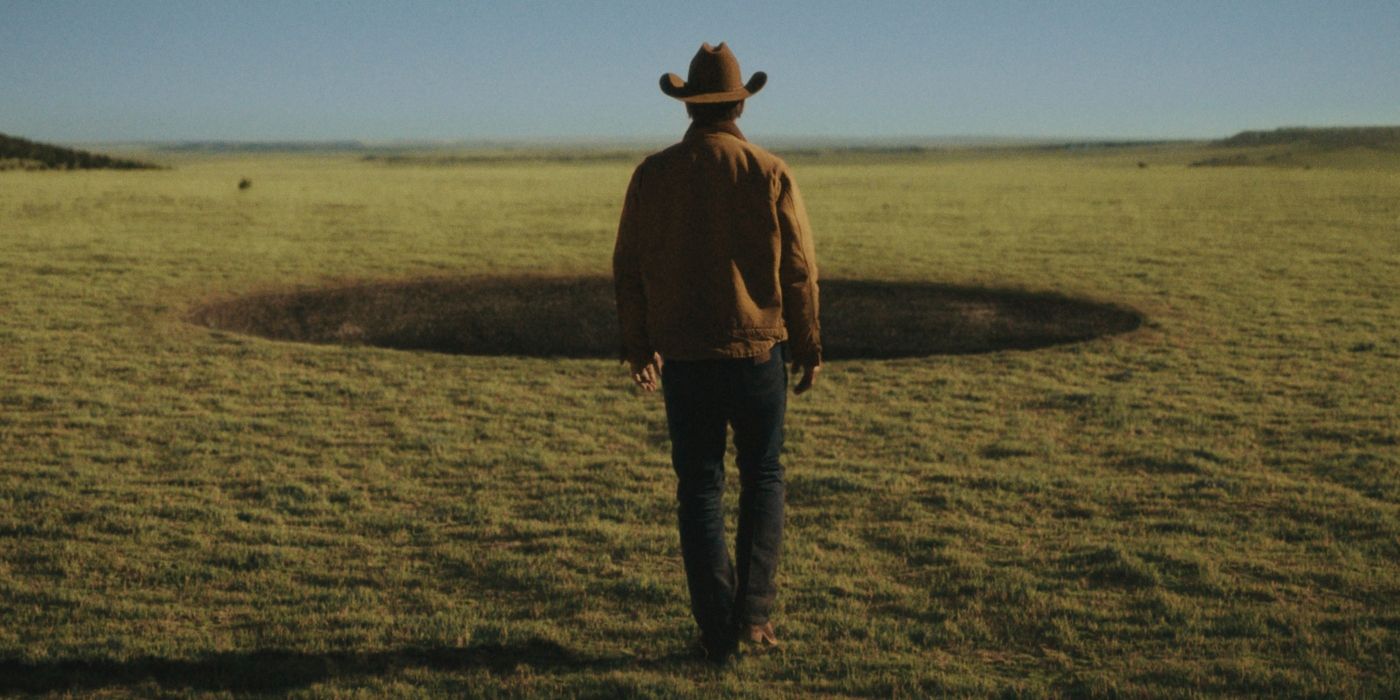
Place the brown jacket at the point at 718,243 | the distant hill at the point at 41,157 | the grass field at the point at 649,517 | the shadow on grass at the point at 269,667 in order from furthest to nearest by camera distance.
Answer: the distant hill at the point at 41,157 → the grass field at the point at 649,517 → the shadow on grass at the point at 269,667 → the brown jacket at the point at 718,243

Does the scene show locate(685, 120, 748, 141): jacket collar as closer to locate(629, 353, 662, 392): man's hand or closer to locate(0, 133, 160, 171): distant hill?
locate(629, 353, 662, 392): man's hand

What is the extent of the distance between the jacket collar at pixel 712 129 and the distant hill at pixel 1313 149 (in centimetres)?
7862

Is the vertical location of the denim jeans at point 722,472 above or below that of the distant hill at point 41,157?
below

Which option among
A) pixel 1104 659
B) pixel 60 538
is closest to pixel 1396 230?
pixel 1104 659

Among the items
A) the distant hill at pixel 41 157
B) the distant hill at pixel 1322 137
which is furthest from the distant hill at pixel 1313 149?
the distant hill at pixel 41 157

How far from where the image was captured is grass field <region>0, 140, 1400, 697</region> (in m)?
4.35

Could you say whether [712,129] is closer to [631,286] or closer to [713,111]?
[713,111]

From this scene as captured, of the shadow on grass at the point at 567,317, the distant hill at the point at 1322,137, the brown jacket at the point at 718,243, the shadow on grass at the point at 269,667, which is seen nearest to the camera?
the brown jacket at the point at 718,243

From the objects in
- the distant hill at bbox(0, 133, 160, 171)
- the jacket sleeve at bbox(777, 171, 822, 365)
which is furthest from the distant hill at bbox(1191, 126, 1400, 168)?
the jacket sleeve at bbox(777, 171, 822, 365)

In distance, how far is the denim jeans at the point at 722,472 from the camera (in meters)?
3.99

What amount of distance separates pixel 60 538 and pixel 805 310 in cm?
402

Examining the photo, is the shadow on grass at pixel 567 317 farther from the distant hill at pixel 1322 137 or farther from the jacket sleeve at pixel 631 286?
the distant hill at pixel 1322 137

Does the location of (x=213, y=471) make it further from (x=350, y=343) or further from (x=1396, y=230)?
(x=1396, y=230)

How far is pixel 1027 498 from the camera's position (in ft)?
21.5
